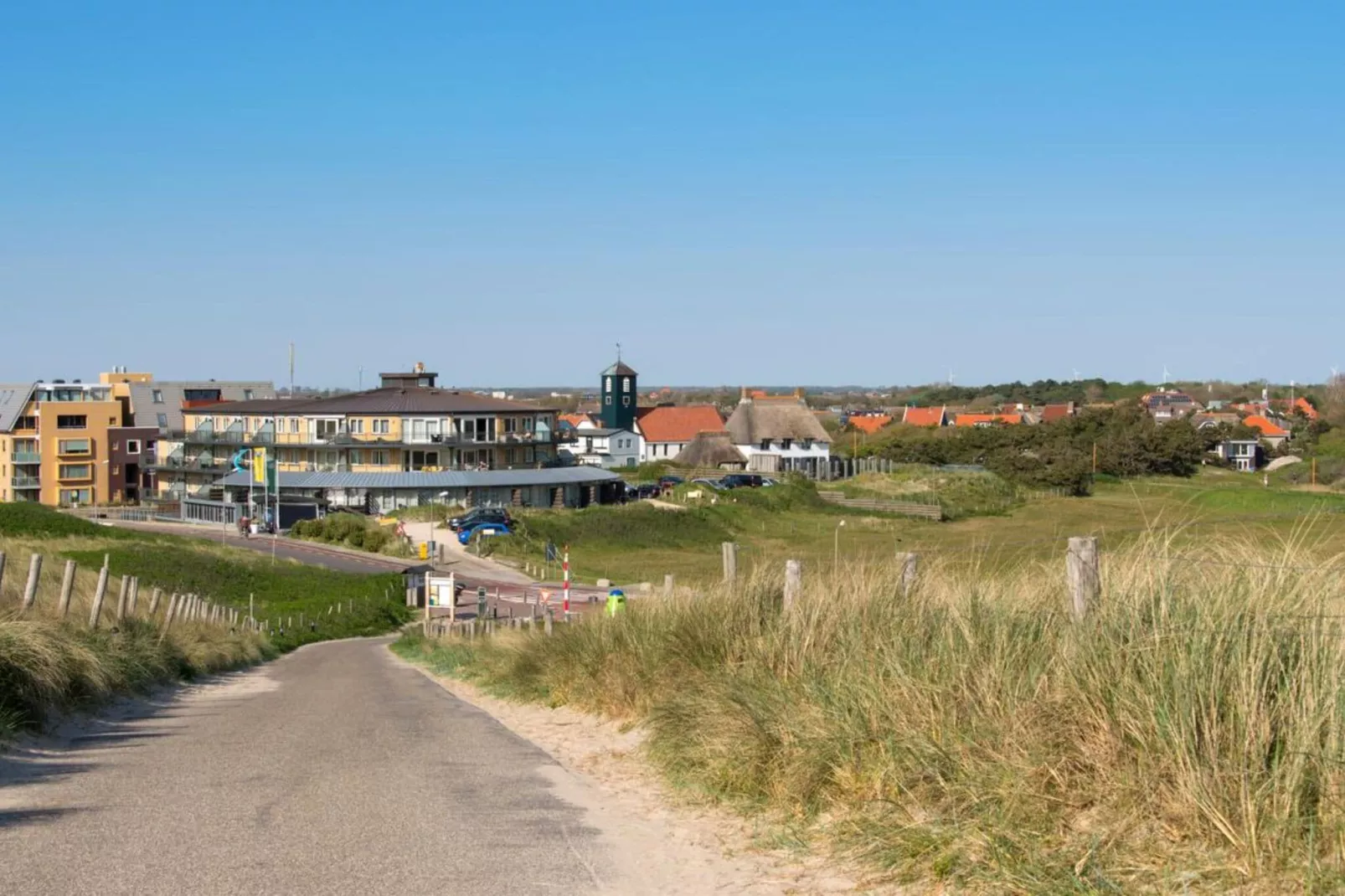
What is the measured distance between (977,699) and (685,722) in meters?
3.07

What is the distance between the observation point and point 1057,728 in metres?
7.59

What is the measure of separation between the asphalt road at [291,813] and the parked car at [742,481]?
245ft

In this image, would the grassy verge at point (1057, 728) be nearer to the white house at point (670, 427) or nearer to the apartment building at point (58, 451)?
the apartment building at point (58, 451)

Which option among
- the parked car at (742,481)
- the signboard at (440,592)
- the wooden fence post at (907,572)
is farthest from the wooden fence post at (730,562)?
the parked car at (742,481)

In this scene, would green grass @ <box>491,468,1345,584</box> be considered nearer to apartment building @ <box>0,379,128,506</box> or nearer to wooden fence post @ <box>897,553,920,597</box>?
wooden fence post @ <box>897,553,920,597</box>

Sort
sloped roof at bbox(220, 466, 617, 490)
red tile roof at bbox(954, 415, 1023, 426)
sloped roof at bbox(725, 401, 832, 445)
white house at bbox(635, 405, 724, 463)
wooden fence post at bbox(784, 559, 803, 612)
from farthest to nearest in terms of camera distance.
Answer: red tile roof at bbox(954, 415, 1023, 426) < white house at bbox(635, 405, 724, 463) < sloped roof at bbox(725, 401, 832, 445) < sloped roof at bbox(220, 466, 617, 490) < wooden fence post at bbox(784, 559, 803, 612)

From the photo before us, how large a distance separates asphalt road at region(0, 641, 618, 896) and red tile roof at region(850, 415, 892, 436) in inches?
5718

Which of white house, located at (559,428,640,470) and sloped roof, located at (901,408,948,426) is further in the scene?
sloped roof, located at (901,408,948,426)

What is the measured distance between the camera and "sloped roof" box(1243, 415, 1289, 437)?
397ft

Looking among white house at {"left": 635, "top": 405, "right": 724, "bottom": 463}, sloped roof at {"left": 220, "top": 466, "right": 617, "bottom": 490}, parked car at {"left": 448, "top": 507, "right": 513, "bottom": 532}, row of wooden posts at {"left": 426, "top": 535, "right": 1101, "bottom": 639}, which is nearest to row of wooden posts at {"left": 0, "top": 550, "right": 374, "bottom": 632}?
row of wooden posts at {"left": 426, "top": 535, "right": 1101, "bottom": 639}

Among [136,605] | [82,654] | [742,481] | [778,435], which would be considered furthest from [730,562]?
[778,435]

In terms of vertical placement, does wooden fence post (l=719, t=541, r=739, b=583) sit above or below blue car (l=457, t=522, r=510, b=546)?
above

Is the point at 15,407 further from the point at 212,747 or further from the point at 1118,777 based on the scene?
the point at 1118,777

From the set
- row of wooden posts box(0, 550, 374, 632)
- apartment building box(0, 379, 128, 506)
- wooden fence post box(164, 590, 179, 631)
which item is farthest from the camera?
apartment building box(0, 379, 128, 506)
